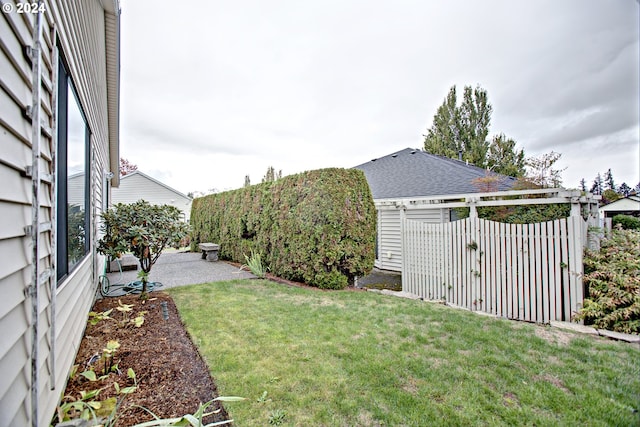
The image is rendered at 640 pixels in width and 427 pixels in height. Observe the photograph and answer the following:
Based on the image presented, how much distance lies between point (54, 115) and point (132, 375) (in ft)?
6.67

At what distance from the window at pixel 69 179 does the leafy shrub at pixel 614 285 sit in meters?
5.36

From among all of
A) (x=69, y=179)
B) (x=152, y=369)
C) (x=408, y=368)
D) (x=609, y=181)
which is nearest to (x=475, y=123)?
(x=408, y=368)

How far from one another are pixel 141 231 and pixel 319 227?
10.1 feet

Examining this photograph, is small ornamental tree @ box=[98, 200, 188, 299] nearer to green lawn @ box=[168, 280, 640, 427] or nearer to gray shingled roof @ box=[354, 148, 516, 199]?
green lawn @ box=[168, 280, 640, 427]

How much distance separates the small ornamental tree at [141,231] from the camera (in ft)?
14.2

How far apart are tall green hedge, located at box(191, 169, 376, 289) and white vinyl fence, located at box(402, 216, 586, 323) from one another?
1088 millimetres

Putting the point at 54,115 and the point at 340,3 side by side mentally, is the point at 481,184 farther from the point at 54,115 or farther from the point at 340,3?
the point at 54,115

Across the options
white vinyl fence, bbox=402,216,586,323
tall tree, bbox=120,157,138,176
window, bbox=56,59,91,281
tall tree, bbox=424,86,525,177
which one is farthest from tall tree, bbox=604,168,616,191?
tall tree, bbox=120,157,138,176

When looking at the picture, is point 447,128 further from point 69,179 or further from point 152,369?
point 152,369

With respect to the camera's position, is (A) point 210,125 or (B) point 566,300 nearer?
(B) point 566,300

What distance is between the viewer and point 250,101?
952 centimetres

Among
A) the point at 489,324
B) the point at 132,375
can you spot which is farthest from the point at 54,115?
the point at 489,324

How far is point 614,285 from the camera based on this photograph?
3477 mm

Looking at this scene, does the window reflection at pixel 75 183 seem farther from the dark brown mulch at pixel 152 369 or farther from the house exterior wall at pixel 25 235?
the dark brown mulch at pixel 152 369
